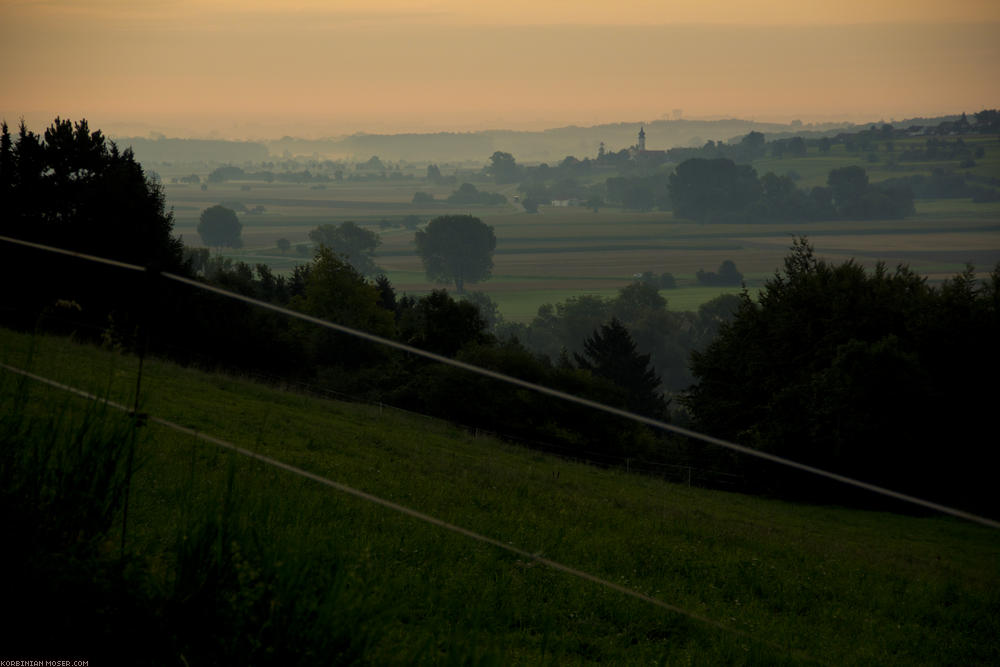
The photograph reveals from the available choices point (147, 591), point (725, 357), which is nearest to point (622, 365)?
point (725, 357)

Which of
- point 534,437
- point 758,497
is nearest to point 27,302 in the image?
point 534,437

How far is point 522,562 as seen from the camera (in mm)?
8648

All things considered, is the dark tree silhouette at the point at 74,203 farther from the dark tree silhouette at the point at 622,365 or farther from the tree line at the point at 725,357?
the dark tree silhouette at the point at 622,365

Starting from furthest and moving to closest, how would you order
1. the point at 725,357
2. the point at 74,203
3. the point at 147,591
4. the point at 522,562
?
the point at 725,357 → the point at 74,203 → the point at 522,562 → the point at 147,591

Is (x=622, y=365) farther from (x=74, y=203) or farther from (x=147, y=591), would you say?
(x=147, y=591)

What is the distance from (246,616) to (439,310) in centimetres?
5560

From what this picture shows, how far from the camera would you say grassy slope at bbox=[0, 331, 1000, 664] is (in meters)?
6.02

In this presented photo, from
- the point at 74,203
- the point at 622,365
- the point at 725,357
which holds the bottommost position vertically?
the point at 622,365

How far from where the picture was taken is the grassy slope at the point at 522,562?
6023 mm

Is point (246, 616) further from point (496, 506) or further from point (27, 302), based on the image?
point (27, 302)

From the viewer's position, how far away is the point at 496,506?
12.8 m

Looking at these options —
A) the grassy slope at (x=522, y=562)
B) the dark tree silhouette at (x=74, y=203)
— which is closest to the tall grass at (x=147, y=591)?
the grassy slope at (x=522, y=562)

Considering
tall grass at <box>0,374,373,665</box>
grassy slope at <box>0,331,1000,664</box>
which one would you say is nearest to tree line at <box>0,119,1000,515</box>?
grassy slope at <box>0,331,1000,664</box>

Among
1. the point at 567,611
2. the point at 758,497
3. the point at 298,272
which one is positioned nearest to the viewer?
the point at 567,611
